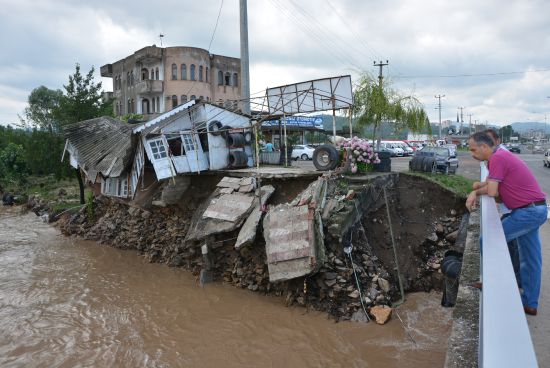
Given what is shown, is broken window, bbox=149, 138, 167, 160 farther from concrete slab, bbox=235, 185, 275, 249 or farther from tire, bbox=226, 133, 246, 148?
concrete slab, bbox=235, 185, 275, 249

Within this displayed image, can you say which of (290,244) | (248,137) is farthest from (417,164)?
(290,244)

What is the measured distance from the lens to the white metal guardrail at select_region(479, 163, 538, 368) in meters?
1.46

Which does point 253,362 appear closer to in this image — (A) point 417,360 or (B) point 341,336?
(B) point 341,336

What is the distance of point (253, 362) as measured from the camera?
717 cm

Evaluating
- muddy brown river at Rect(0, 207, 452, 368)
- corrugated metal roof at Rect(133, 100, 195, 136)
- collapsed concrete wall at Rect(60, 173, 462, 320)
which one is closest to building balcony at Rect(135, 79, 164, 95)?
collapsed concrete wall at Rect(60, 173, 462, 320)

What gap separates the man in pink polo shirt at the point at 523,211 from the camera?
4004 millimetres

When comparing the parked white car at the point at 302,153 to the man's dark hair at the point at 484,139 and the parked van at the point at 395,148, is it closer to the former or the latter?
the parked van at the point at 395,148

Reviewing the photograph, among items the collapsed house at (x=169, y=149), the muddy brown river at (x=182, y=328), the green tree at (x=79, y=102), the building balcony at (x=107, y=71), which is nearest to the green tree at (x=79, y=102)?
the green tree at (x=79, y=102)

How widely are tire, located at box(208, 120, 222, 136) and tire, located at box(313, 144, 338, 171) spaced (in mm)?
4258

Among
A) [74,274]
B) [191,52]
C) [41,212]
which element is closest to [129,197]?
[74,274]

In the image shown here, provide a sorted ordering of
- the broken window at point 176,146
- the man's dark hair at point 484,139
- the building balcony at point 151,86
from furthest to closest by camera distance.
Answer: the building balcony at point 151,86 → the broken window at point 176,146 → the man's dark hair at point 484,139

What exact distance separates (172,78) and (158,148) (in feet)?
77.5

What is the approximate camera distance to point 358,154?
466 inches

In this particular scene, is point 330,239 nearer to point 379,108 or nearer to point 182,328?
point 182,328
